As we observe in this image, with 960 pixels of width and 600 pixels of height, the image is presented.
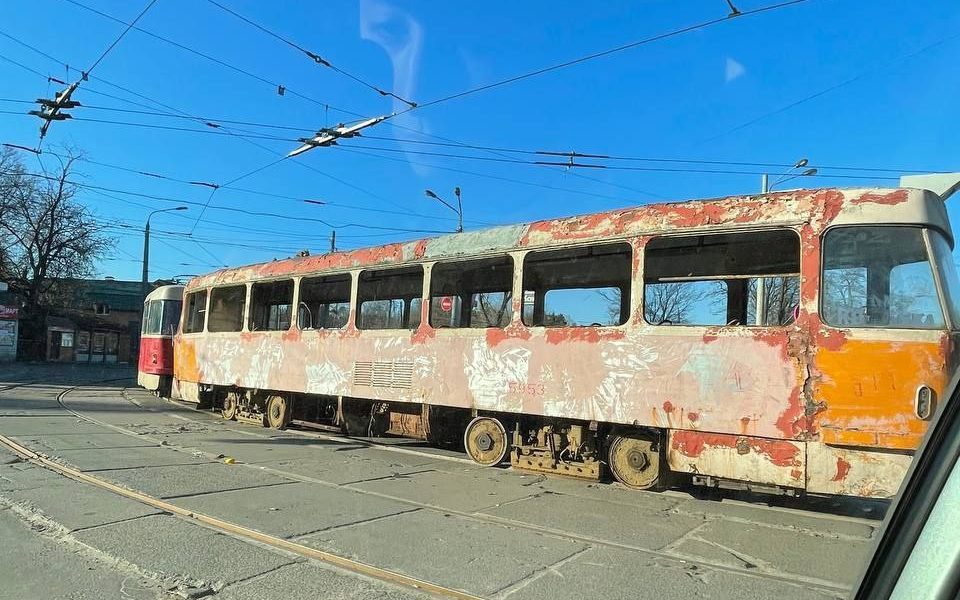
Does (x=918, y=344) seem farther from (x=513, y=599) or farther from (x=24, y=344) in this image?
(x=24, y=344)

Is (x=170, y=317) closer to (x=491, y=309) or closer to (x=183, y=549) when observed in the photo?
(x=491, y=309)

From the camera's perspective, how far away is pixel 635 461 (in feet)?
24.3

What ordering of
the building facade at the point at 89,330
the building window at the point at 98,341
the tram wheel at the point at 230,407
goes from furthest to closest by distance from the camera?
the building window at the point at 98,341 → the building facade at the point at 89,330 → the tram wheel at the point at 230,407

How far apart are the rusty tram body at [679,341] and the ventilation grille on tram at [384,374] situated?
3cm

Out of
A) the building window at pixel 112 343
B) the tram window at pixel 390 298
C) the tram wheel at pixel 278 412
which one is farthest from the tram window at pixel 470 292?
the building window at pixel 112 343

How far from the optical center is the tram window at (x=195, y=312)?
50.5ft

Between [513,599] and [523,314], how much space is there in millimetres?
4603

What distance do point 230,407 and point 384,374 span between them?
6.40 m

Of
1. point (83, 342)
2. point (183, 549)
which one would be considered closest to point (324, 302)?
point (183, 549)

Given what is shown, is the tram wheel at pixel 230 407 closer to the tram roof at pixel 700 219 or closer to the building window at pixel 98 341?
the tram roof at pixel 700 219

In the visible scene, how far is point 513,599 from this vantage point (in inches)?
165

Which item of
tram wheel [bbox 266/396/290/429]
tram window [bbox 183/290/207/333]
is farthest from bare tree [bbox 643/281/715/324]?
tram window [bbox 183/290/207/333]

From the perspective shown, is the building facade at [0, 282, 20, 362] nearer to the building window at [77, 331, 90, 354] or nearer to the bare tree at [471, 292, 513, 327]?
the building window at [77, 331, 90, 354]

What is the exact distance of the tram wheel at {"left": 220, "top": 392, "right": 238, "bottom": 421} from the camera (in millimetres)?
14568
